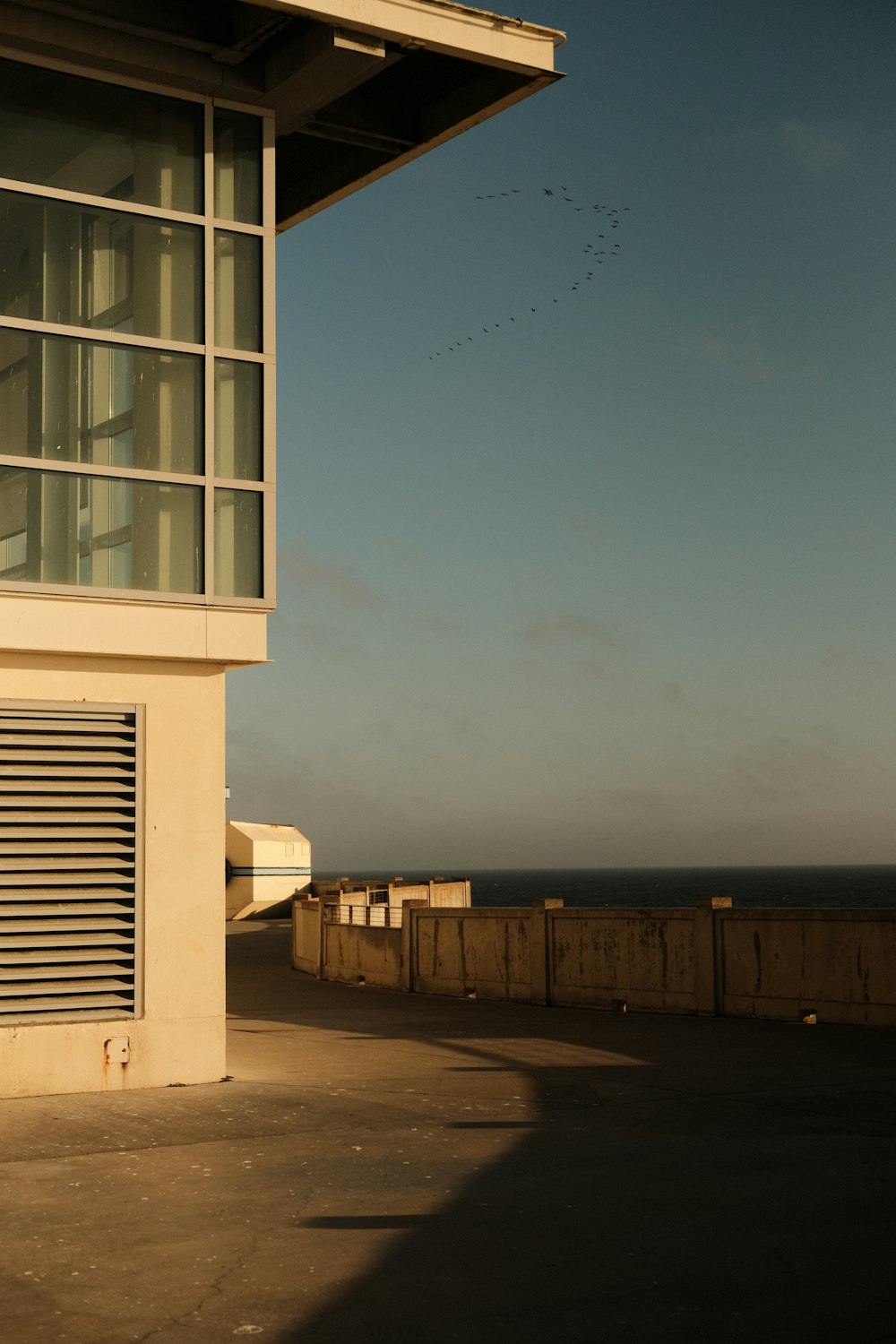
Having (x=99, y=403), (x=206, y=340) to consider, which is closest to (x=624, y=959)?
(x=206, y=340)

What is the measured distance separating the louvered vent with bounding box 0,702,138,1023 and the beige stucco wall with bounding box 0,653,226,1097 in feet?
0.53

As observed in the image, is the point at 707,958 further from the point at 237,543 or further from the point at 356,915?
the point at 356,915

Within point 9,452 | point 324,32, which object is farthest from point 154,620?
point 324,32

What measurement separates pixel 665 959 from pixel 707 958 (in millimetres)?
787

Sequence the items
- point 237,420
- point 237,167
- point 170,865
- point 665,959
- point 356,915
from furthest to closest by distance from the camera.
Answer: point 356,915 < point 665,959 < point 237,167 < point 237,420 < point 170,865

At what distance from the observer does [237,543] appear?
14547 mm

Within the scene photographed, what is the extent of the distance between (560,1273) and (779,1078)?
683cm

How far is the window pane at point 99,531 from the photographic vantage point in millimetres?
13422

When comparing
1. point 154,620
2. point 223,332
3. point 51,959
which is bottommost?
point 51,959

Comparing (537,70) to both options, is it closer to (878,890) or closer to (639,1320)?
(639,1320)

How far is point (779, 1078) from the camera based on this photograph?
1359 centimetres

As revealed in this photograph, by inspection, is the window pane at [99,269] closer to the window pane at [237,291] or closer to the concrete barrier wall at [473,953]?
the window pane at [237,291]

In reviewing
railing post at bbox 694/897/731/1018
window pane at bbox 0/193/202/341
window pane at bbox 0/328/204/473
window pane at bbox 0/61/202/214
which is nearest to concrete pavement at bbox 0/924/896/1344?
railing post at bbox 694/897/731/1018

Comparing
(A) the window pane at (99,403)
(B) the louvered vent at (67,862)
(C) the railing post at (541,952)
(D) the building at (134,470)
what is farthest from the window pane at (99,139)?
(C) the railing post at (541,952)
